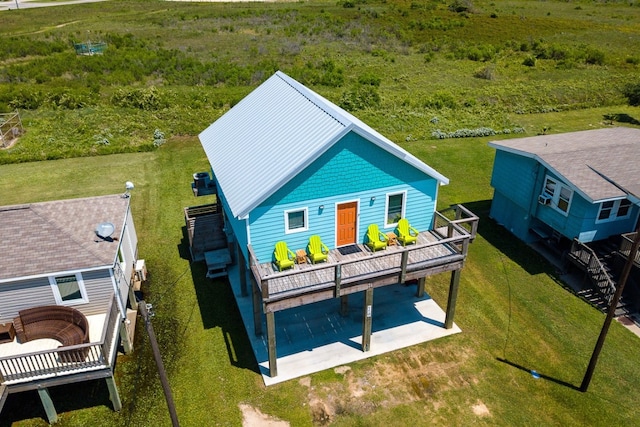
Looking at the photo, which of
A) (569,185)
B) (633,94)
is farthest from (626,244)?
(633,94)

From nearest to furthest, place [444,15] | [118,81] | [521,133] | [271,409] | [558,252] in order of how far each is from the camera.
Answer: [271,409]
[558,252]
[521,133]
[118,81]
[444,15]

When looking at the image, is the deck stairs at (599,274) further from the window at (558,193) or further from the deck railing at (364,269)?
the deck railing at (364,269)

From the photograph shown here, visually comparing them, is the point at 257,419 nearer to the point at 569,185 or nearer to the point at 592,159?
the point at 569,185

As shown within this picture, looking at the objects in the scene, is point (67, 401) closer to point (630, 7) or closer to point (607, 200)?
point (607, 200)

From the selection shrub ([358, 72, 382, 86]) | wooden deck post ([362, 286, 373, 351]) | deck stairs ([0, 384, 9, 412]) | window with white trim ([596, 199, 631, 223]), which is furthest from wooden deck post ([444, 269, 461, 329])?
shrub ([358, 72, 382, 86])

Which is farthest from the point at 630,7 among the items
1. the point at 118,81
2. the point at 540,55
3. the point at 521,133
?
the point at 118,81

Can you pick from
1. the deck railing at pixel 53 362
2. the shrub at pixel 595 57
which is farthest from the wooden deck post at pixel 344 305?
the shrub at pixel 595 57
